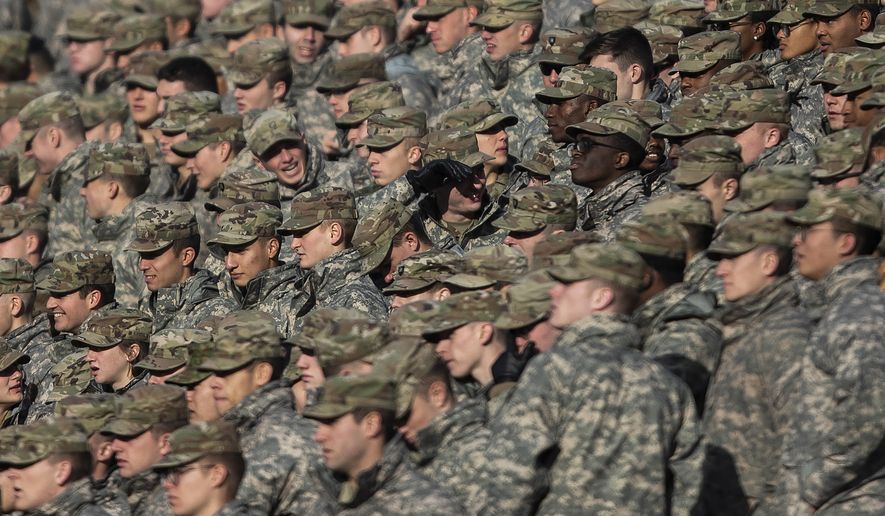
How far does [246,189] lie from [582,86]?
8.94ft

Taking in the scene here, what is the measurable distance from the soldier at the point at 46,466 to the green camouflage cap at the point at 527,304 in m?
2.65

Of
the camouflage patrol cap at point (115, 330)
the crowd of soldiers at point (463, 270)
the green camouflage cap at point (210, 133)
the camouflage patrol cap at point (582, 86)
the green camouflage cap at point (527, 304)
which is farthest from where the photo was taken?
the green camouflage cap at point (210, 133)

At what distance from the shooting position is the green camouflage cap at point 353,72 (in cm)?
1597

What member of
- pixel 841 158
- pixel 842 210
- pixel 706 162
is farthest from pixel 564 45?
pixel 842 210

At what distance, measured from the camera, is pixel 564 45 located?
14469 millimetres

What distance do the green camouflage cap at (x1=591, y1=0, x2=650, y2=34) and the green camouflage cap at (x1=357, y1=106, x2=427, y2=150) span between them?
196 centimetres

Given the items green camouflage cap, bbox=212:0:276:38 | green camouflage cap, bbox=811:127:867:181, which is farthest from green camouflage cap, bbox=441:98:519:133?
green camouflage cap, bbox=212:0:276:38

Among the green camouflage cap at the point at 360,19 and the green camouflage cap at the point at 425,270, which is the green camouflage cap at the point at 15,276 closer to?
the green camouflage cap at the point at 360,19

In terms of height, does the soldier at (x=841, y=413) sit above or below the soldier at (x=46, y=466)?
above

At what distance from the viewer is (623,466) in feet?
28.8

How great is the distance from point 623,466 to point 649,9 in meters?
7.40

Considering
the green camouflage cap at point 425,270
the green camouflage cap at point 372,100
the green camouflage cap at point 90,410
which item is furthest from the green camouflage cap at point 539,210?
the green camouflage cap at point 372,100

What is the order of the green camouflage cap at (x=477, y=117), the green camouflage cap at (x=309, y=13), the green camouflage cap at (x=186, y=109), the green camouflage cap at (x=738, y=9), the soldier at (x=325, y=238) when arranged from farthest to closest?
1. the green camouflage cap at (x=309, y=13)
2. the green camouflage cap at (x=186, y=109)
3. the green camouflage cap at (x=738, y=9)
4. the green camouflage cap at (x=477, y=117)
5. the soldier at (x=325, y=238)

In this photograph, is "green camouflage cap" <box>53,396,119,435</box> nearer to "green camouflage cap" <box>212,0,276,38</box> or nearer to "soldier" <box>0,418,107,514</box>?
"soldier" <box>0,418,107,514</box>
